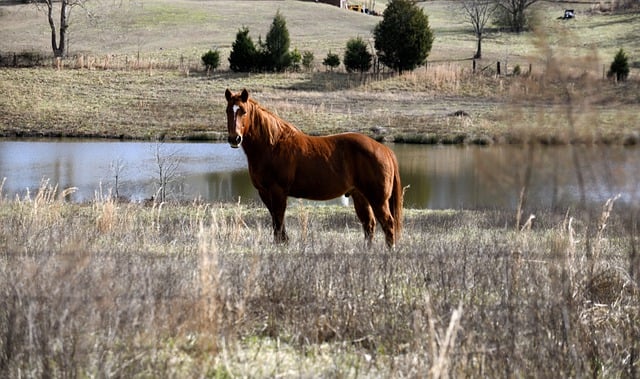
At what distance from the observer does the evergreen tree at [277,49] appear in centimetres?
4891

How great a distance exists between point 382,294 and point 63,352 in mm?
2609

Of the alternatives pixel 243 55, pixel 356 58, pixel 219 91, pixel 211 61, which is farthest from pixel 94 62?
pixel 356 58

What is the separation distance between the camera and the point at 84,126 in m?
37.5

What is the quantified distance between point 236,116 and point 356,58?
38.6 metres

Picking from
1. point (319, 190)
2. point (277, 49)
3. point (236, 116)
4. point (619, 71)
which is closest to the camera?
point (236, 116)

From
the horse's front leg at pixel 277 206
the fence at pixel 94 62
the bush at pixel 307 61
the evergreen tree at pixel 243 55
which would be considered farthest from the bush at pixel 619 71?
the fence at pixel 94 62

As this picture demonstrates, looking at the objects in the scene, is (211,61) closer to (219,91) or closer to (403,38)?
(219,91)

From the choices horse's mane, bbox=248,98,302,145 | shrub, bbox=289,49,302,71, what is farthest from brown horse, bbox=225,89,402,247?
shrub, bbox=289,49,302,71

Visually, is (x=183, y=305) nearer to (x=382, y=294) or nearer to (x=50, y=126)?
(x=382, y=294)

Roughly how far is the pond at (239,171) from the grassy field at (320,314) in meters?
0.45

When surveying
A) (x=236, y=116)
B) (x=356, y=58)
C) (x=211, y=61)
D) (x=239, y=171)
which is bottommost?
(x=239, y=171)

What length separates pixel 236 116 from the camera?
10.6 m

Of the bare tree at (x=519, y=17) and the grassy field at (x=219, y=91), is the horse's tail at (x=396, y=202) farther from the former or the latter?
the grassy field at (x=219, y=91)

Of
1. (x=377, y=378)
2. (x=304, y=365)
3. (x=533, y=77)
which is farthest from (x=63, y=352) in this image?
(x=533, y=77)
